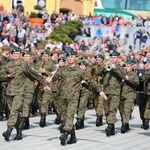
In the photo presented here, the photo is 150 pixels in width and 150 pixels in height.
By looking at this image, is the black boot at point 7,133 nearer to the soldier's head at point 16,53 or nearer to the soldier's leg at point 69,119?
the soldier's leg at point 69,119

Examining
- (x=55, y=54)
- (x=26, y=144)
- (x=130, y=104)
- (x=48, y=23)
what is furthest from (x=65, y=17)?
(x=26, y=144)

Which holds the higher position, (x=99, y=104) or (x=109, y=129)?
(x=99, y=104)

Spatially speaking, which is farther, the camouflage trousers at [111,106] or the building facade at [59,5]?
the building facade at [59,5]

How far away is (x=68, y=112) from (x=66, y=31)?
2091 centimetres

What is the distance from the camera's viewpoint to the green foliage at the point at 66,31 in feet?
112

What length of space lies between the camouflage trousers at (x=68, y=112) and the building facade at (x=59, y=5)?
27.7 meters

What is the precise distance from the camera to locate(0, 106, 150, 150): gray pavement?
49.6 ft

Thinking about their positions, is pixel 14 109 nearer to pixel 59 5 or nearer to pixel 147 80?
pixel 147 80

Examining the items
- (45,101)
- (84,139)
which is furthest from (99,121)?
(84,139)

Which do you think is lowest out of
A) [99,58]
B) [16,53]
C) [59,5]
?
[99,58]

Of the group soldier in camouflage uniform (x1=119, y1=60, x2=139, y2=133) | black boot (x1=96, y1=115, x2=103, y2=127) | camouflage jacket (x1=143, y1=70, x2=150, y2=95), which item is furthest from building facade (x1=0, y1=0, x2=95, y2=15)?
camouflage jacket (x1=143, y1=70, x2=150, y2=95)

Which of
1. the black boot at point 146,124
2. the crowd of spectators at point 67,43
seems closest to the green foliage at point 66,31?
the crowd of spectators at point 67,43

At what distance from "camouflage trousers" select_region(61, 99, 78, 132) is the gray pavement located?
43 centimetres

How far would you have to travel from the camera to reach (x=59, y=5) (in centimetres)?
4781
